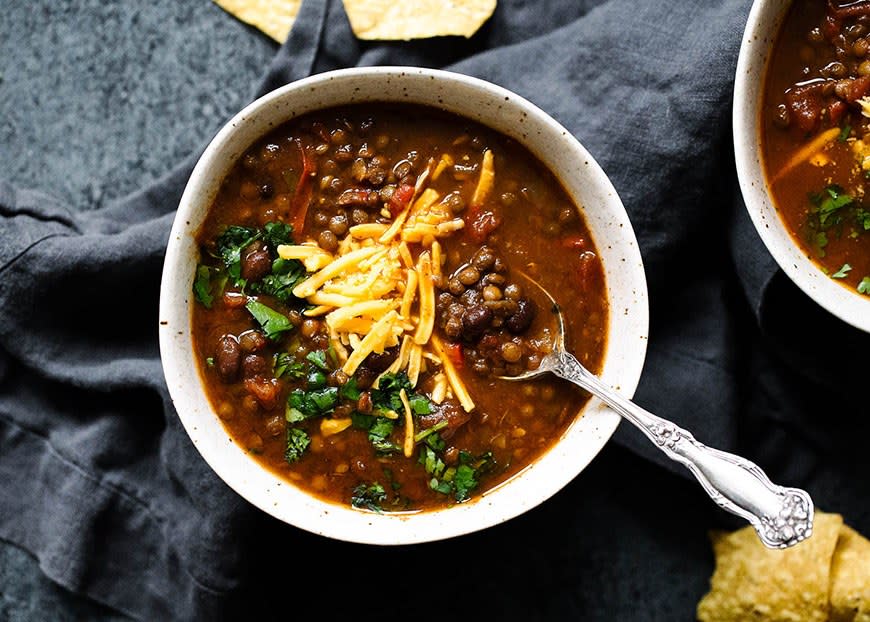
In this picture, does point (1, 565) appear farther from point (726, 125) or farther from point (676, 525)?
point (726, 125)

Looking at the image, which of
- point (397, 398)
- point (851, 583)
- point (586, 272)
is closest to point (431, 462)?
point (397, 398)

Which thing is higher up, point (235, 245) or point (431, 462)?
point (235, 245)

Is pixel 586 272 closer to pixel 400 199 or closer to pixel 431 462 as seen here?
pixel 400 199

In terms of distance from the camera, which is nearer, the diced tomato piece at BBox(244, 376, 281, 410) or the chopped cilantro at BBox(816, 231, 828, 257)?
the diced tomato piece at BBox(244, 376, 281, 410)

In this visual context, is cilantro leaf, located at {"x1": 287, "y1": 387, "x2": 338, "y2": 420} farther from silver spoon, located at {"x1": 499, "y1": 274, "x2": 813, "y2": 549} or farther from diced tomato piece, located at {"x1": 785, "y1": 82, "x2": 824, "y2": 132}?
diced tomato piece, located at {"x1": 785, "y1": 82, "x2": 824, "y2": 132}

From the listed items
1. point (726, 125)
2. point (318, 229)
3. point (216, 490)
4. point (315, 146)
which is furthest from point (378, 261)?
point (726, 125)

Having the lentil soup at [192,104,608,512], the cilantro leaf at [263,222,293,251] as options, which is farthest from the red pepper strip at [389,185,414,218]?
the cilantro leaf at [263,222,293,251]
